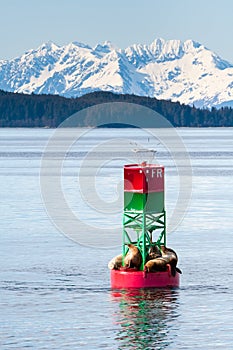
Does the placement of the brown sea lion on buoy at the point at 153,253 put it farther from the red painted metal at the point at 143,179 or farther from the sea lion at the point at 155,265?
the red painted metal at the point at 143,179

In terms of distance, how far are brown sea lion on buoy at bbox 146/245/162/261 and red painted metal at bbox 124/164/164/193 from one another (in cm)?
234

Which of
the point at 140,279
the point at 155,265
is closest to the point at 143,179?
the point at 155,265

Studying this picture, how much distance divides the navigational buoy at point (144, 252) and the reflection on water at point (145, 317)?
49 centimetres

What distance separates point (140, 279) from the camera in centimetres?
4156

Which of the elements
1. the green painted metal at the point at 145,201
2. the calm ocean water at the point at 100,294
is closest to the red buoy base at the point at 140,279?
the calm ocean water at the point at 100,294

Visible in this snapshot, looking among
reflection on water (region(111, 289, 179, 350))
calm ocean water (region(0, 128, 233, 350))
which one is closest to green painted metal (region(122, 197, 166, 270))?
reflection on water (region(111, 289, 179, 350))

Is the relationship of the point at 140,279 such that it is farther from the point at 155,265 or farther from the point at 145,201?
the point at 145,201

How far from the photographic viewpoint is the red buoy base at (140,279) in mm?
41531

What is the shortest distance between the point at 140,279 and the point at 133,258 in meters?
0.88

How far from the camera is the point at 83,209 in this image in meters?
73.7

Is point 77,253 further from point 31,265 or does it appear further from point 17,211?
point 17,211

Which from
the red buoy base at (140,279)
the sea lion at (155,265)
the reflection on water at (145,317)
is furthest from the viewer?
the red buoy base at (140,279)

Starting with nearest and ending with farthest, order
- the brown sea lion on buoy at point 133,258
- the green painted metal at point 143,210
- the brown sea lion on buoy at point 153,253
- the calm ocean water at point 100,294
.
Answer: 1. the calm ocean water at point 100,294
2. the brown sea lion on buoy at point 133,258
3. the green painted metal at point 143,210
4. the brown sea lion on buoy at point 153,253

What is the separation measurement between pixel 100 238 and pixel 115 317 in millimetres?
20603
